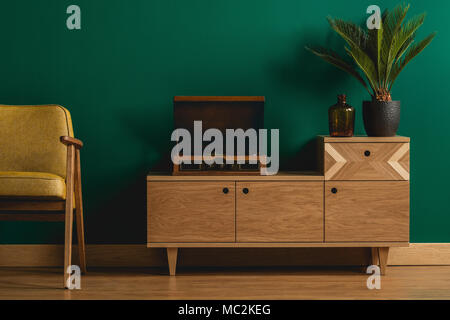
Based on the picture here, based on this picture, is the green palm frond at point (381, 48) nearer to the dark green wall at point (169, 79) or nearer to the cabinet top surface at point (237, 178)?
the dark green wall at point (169, 79)

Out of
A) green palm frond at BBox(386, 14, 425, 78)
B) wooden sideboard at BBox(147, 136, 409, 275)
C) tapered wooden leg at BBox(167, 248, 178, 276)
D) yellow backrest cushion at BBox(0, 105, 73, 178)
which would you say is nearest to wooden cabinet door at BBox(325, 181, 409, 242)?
wooden sideboard at BBox(147, 136, 409, 275)

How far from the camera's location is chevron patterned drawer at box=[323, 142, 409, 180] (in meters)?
2.74

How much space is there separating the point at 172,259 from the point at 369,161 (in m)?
1.12

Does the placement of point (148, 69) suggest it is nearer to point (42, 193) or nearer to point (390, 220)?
point (42, 193)

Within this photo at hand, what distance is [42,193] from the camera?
247cm

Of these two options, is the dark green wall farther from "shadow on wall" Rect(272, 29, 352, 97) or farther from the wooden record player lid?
the wooden record player lid

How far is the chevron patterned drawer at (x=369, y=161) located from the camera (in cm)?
274

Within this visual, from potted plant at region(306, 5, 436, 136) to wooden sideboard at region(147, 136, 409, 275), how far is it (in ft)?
0.43

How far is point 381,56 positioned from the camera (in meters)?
2.81

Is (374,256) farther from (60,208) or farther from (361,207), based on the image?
(60,208)

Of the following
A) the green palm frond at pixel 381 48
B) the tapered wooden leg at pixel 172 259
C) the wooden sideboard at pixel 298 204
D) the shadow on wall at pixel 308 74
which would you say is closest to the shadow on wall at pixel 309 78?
the shadow on wall at pixel 308 74

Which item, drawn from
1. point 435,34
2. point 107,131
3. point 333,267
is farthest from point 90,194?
point 435,34

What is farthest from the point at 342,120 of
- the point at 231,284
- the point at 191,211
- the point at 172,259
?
the point at 172,259

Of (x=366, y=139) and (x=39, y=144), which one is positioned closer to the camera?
(x=366, y=139)
